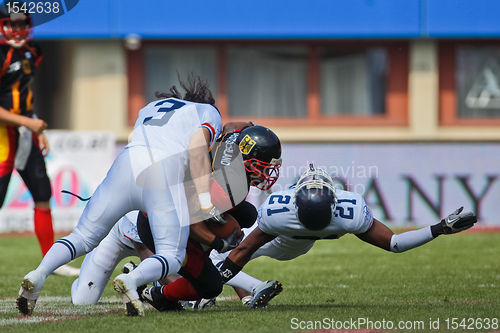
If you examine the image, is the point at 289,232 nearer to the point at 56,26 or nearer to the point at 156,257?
the point at 156,257

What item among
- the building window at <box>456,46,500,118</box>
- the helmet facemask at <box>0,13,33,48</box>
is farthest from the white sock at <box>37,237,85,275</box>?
the building window at <box>456,46,500,118</box>

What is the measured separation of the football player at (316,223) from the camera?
16.8 feet

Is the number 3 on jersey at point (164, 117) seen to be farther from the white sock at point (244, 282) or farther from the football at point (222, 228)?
the white sock at point (244, 282)

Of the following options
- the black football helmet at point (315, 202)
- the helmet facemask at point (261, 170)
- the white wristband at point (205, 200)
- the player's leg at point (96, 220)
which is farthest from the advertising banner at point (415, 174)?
the white wristband at point (205, 200)

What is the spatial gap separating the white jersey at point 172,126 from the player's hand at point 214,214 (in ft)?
1.25

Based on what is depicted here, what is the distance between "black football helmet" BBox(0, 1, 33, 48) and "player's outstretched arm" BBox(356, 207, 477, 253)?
342 cm

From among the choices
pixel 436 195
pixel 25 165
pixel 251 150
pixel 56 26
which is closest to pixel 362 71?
pixel 436 195

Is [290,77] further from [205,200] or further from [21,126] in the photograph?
[205,200]

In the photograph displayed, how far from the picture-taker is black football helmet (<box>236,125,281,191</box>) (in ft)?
17.5

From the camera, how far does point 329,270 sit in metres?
7.95

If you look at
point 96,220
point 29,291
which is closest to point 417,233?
point 96,220

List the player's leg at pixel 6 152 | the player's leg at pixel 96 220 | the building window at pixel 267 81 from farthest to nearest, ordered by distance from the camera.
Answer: the building window at pixel 267 81 → the player's leg at pixel 6 152 → the player's leg at pixel 96 220

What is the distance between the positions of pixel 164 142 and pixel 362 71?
382 inches

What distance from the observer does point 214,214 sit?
5016 mm
